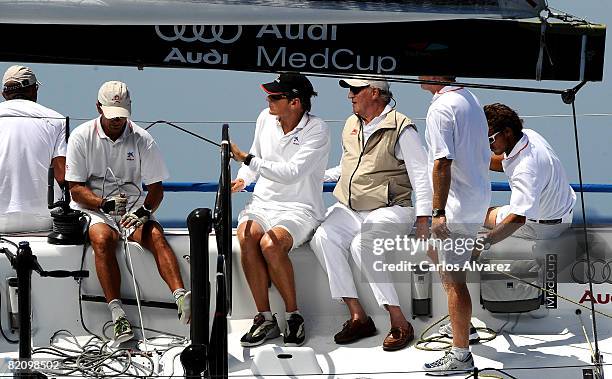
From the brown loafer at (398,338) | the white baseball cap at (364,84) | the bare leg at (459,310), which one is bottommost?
the brown loafer at (398,338)

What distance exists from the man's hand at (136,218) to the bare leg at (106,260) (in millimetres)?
66

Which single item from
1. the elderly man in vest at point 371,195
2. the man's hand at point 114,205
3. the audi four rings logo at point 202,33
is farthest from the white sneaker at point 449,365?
the audi four rings logo at point 202,33

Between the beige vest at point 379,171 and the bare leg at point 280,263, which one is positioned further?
the beige vest at point 379,171

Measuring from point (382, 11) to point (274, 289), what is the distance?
1883 millimetres

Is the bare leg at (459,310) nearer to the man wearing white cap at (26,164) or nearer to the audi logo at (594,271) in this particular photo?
the audi logo at (594,271)

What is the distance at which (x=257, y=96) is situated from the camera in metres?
7.89

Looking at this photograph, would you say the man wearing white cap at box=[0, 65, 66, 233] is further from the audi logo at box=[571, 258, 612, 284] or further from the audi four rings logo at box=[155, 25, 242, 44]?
the audi logo at box=[571, 258, 612, 284]

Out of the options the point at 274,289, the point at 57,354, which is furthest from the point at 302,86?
the point at 57,354

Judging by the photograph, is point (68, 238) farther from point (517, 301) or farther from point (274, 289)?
point (517, 301)

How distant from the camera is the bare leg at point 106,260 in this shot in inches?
183

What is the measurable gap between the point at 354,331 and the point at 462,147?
843 millimetres

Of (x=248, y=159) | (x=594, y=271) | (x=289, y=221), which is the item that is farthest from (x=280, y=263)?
(x=594, y=271)

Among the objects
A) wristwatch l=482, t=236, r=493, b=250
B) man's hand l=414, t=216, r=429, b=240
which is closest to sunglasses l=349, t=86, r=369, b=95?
man's hand l=414, t=216, r=429, b=240

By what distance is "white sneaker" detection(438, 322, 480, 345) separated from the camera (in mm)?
4570
